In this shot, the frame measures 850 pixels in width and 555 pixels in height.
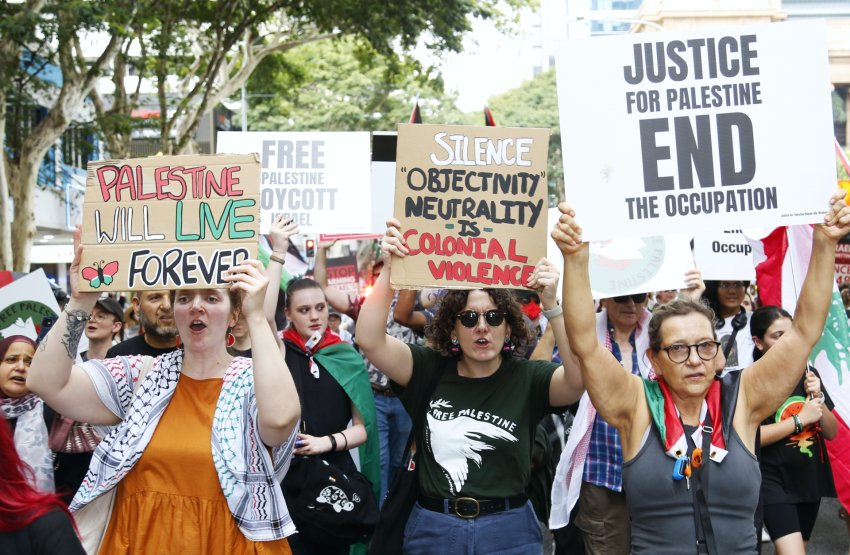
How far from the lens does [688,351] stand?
3496 mm

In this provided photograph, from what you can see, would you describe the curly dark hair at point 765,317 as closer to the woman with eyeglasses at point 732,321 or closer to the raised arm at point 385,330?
the woman with eyeglasses at point 732,321

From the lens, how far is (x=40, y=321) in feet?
21.1

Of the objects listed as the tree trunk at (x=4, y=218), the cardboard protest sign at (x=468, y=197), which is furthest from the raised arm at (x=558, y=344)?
the tree trunk at (x=4, y=218)

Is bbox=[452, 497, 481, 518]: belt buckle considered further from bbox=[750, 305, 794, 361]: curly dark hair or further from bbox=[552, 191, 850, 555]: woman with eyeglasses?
bbox=[750, 305, 794, 361]: curly dark hair

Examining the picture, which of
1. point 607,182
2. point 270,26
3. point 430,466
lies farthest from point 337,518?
point 270,26

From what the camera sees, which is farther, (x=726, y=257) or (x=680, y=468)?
(x=726, y=257)

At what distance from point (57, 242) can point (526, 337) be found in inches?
1354

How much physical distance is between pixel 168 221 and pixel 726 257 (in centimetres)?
486

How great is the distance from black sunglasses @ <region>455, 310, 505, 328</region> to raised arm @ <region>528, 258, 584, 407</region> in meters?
0.22

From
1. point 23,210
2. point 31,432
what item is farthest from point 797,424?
point 23,210

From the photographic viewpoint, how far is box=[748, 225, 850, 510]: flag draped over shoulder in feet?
17.0

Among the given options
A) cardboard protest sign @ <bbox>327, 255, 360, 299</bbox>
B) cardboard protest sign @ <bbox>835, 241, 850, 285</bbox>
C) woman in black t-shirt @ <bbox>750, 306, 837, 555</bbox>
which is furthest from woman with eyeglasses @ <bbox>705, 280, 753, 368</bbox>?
cardboard protest sign @ <bbox>327, 255, 360, 299</bbox>

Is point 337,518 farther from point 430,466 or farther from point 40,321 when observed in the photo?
point 40,321

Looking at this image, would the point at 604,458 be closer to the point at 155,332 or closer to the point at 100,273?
the point at 155,332
